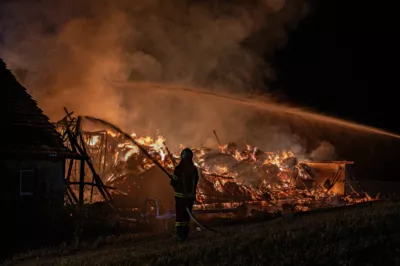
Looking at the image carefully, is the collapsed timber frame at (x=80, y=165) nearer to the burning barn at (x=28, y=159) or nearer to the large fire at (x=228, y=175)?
the large fire at (x=228, y=175)

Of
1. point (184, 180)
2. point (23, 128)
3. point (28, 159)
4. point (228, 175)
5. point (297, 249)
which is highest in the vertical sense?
point (23, 128)

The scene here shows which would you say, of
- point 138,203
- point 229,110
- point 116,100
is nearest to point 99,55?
point 116,100

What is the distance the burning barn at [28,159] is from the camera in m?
14.8

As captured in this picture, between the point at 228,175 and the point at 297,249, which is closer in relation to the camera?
the point at 297,249

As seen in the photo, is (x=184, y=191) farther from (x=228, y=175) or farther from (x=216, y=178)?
(x=228, y=175)

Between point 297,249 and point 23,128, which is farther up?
point 23,128

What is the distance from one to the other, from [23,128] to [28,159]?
1.20 m

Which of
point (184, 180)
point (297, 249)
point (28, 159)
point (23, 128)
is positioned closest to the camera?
point (297, 249)

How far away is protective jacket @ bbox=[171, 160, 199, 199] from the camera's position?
10078mm

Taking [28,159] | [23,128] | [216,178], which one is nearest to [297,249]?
[28,159]

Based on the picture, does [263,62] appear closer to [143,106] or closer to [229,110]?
[229,110]

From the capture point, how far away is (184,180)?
1009 cm

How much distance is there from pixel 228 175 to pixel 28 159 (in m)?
10.7

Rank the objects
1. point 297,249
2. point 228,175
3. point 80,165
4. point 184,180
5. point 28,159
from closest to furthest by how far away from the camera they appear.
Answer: point 297,249 < point 184,180 < point 28,159 < point 80,165 < point 228,175
